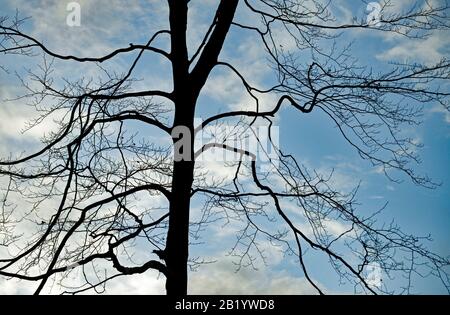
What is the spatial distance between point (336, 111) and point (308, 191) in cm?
106

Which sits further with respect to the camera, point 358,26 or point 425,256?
point 358,26

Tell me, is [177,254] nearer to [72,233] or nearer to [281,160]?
[72,233]

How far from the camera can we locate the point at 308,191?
19.7ft

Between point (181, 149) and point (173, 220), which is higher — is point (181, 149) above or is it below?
above

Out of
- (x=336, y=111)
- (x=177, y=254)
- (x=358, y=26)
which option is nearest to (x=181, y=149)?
(x=177, y=254)

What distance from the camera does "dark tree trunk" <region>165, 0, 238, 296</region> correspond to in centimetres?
536

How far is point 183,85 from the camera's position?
18.9ft

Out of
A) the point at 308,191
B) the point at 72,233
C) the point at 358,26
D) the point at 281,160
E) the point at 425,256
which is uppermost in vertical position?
the point at 358,26

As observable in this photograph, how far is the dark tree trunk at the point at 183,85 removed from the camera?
5.36 m
